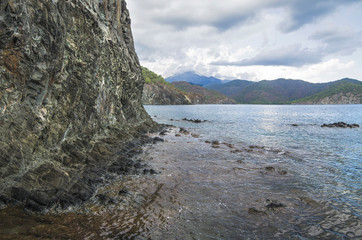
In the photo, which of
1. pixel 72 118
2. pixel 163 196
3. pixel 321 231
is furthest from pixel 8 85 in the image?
pixel 321 231

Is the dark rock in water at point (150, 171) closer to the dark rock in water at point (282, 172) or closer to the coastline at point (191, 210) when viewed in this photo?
the coastline at point (191, 210)

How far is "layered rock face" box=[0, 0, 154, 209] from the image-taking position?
444 inches

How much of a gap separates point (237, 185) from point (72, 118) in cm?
1532

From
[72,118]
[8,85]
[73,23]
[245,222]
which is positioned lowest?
[245,222]

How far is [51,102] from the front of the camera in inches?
592

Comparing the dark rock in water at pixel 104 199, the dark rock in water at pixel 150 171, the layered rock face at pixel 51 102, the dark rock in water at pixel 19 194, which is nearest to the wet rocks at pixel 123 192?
the dark rock in water at pixel 104 199

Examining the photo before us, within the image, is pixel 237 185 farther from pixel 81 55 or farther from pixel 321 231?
pixel 81 55

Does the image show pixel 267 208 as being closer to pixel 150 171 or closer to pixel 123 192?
pixel 123 192

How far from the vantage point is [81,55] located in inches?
774

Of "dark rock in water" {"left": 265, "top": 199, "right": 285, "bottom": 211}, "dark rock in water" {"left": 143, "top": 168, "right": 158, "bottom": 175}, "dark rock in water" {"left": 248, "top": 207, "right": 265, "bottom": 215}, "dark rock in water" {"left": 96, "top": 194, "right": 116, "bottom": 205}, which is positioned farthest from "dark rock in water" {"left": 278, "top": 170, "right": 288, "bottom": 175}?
"dark rock in water" {"left": 96, "top": 194, "right": 116, "bottom": 205}

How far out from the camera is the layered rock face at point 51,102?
11266mm

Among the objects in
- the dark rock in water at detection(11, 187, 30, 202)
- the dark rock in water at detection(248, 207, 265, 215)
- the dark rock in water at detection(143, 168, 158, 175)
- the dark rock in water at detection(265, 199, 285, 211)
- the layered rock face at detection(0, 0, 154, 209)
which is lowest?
the dark rock in water at detection(248, 207, 265, 215)

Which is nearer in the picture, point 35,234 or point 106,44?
point 35,234

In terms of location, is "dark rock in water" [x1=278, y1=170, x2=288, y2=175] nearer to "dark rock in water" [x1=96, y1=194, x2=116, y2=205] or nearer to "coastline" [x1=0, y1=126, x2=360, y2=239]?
"coastline" [x1=0, y1=126, x2=360, y2=239]
